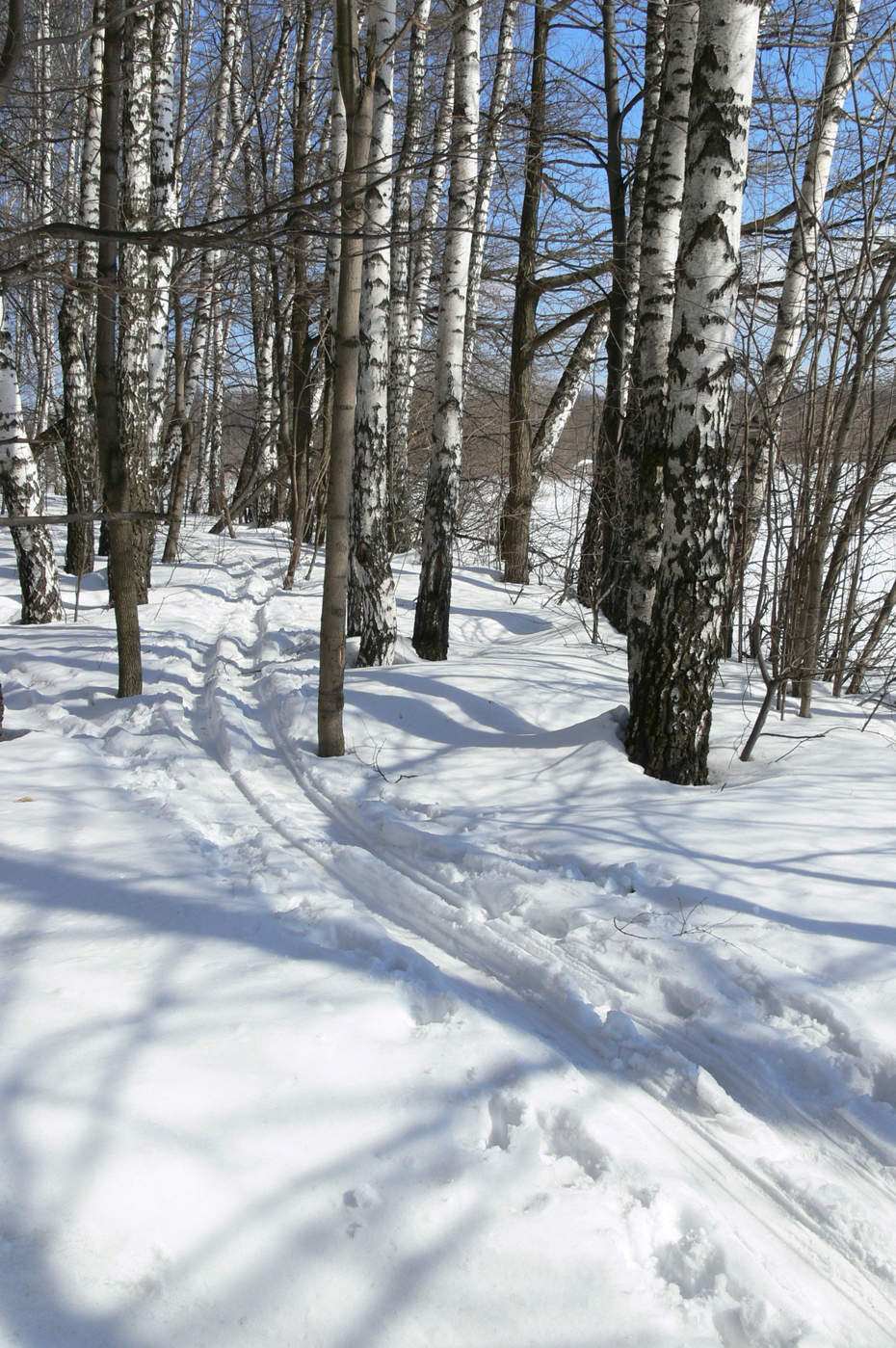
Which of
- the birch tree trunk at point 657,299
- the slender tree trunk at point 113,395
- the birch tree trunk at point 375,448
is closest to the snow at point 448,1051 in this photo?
the birch tree trunk at point 657,299

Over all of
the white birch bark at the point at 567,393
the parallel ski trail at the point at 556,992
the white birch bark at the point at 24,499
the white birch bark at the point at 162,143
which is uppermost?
the white birch bark at the point at 162,143

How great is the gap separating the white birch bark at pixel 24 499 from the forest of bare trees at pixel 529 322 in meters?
0.04

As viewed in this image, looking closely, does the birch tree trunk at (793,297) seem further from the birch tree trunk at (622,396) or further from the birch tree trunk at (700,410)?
the birch tree trunk at (700,410)

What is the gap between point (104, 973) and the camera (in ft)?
9.15

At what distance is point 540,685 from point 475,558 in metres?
10.1

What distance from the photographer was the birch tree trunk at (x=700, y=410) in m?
4.36

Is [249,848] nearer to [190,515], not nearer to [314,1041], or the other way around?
[314,1041]

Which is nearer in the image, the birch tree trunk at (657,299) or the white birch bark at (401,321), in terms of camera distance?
the birch tree trunk at (657,299)

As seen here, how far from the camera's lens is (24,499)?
8766 mm

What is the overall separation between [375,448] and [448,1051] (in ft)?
19.4

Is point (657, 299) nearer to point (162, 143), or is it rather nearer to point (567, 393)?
point (162, 143)

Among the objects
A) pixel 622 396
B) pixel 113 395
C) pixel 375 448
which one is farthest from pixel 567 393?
pixel 113 395

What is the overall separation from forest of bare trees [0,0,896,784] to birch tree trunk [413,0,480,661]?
0.10 ft

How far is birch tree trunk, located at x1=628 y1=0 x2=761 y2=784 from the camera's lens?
4.36 meters
